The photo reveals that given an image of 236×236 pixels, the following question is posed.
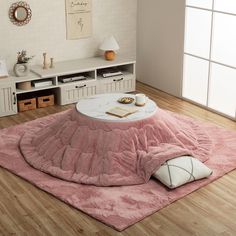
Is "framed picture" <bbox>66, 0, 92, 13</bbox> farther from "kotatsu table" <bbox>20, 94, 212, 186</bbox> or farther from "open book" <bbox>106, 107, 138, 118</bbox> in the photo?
"open book" <bbox>106, 107, 138, 118</bbox>

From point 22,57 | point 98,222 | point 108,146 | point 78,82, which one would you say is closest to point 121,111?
point 108,146

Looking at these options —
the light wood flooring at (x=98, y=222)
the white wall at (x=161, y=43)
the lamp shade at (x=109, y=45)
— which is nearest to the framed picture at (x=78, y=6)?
the lamp shade at (x=109, y=45)

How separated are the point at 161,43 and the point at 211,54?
0.97 meters

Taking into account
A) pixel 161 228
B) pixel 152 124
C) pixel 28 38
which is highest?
pixel 28 38

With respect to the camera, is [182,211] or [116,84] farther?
[116,84]

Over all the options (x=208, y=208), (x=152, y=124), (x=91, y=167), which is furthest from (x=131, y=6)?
(x=208, y=208)

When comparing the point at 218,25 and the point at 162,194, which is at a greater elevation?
the point at 218,25

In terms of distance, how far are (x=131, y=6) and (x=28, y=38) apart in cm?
159

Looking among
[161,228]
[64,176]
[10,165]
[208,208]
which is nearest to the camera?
[161,228]

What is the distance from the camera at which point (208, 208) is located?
4.03 metres

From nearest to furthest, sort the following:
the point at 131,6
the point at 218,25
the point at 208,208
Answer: the point at 208,208 → the point at 218,25 → the point at 131,6

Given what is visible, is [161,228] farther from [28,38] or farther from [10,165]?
[28,38]

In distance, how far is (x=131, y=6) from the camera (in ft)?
22.9

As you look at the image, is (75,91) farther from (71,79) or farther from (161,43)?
(161,43)
